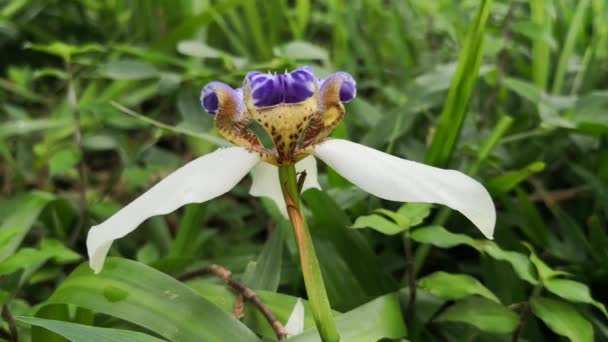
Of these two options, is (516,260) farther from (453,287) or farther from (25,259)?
(25,259)

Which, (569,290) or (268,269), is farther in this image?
(268,269)

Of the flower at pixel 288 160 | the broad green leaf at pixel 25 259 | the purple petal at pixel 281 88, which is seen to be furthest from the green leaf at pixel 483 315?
the broad green leaf at pixel 25 259

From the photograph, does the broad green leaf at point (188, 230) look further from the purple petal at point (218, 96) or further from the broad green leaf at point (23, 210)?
the purple petal at point (218, 96)

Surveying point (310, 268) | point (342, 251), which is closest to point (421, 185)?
point (310, 268)

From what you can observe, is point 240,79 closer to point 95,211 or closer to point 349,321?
point 95,211

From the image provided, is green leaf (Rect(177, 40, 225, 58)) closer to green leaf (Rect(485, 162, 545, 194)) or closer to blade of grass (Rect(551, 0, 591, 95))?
green leaf (Rect(485, 162, 545, 194))
